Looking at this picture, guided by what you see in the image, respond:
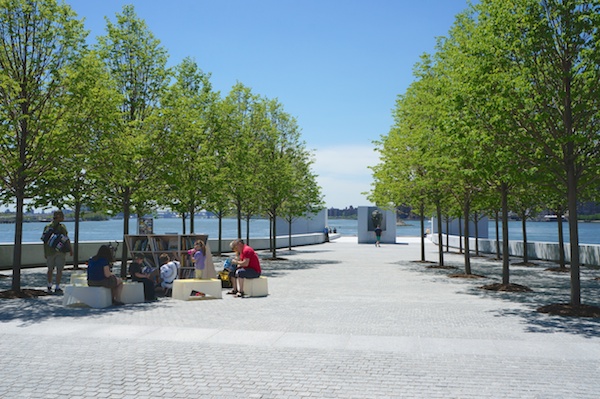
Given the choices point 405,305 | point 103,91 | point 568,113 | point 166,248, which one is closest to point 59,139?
point 103,91

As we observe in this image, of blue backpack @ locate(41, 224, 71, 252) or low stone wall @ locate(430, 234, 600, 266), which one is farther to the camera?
low stone wall @ locate(430, 234, 600, 266)

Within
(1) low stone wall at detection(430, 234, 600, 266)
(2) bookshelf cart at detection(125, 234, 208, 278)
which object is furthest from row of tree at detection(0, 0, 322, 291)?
(1) low stone wall at detection(430, 234, 600, 266)

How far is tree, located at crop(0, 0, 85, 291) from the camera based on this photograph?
13766 mm

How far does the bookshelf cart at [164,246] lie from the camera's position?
50.8 ft

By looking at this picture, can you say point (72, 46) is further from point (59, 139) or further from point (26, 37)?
point (59, 139)

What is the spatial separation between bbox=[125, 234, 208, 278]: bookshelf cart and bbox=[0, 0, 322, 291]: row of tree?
7.34 ft

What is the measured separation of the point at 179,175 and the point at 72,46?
5548 millimetres

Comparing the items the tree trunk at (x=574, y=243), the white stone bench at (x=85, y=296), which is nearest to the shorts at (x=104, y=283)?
the white stone bench at (x=85, y=296)

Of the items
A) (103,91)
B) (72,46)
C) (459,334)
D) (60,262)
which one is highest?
(72,46)

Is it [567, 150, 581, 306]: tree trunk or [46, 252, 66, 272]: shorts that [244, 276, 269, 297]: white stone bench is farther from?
[567, 150, 581, 306]: tree trunk

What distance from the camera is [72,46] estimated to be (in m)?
Result: 14.6

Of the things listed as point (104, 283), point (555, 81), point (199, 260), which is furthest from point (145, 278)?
point (555, 81)

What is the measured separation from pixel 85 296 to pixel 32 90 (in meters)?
5.61

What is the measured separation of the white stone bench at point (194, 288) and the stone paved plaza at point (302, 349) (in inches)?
13.8
